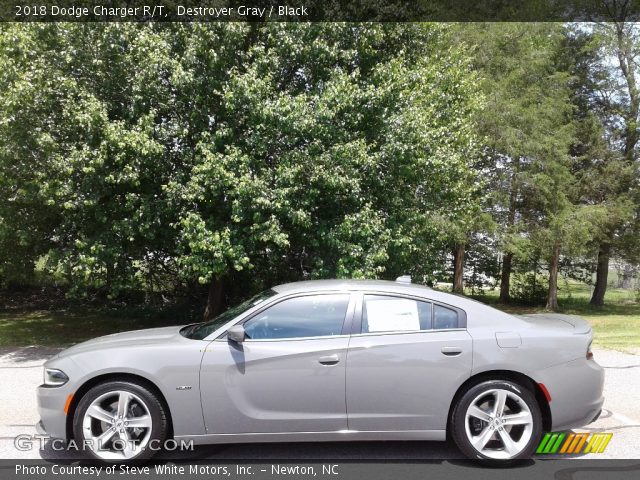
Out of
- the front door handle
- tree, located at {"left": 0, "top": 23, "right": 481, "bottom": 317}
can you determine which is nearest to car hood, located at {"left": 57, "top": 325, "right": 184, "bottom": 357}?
the front door handle

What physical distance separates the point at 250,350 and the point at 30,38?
24.0ft

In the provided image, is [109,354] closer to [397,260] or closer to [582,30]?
[397,260]

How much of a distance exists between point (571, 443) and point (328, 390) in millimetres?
2184

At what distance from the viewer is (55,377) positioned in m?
4.40

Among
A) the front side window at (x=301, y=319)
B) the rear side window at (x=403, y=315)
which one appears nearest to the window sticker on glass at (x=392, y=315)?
the rear side window at (x=403, y=315)

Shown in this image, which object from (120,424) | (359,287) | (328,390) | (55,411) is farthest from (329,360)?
(55,411)

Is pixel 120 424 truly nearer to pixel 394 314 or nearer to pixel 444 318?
pixel 394 314

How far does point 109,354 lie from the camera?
4418 millimetres

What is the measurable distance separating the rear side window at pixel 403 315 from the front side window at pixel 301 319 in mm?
217

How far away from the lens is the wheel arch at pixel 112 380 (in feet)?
14.3

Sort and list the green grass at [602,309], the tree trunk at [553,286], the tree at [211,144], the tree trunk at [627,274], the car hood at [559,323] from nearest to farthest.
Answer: the car hood at [559,323], the tree at [211,144], the green grass at [602,309], the tree trunk at [553,286], the tree trunk at [627,274]

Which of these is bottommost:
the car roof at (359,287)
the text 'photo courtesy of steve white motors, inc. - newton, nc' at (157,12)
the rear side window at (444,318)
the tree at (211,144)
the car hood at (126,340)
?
the car hood at (126,340)

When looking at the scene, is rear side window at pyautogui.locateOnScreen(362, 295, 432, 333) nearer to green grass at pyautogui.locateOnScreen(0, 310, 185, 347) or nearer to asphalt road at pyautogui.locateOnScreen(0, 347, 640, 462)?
asphalt road at pyautogui.locateOnScreen(0, 347, 640, 462)

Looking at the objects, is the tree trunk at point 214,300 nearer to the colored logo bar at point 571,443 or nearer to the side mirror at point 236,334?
the side mirror at point 236,334
